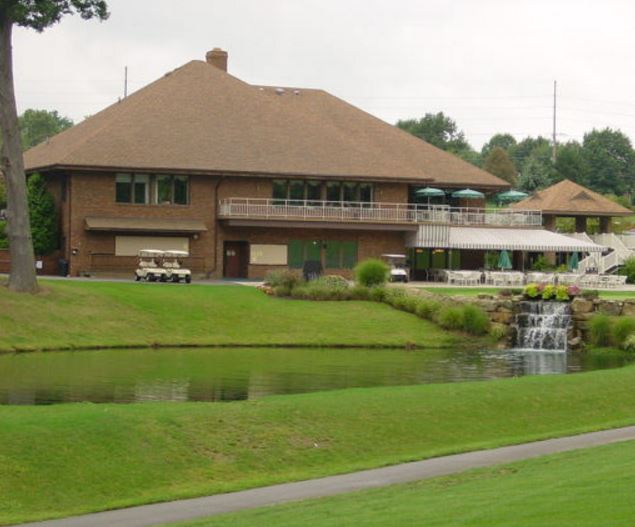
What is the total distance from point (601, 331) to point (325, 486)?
31.8 meters

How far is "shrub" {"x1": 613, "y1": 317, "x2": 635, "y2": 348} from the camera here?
48.8 m

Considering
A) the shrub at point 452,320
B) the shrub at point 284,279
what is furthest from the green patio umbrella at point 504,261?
the shrub at point 452,320

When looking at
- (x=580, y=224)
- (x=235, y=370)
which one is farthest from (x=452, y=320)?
(x=580, y=224)

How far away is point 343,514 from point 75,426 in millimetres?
6599

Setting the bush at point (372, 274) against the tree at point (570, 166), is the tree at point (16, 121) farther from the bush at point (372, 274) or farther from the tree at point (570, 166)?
the tree at point (570, 166)

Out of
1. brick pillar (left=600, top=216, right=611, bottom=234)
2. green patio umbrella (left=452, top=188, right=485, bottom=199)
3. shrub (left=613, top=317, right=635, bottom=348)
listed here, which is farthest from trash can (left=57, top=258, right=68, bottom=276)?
brick pillar (left=600, top=216, right=611, bottom=234)

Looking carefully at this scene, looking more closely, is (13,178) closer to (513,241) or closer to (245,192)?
(245,192)

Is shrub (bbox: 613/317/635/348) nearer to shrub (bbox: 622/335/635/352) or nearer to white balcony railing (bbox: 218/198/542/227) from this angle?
shrub (bbox: 622/335/635/352)

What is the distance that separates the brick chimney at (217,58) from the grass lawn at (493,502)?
63243 millimetres

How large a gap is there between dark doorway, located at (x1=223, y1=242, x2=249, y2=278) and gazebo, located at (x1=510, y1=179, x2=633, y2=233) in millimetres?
21722

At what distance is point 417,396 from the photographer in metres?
28.0

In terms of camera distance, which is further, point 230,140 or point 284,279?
point 230,140

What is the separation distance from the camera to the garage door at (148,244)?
2667 inches

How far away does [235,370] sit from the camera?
38344 millimetres
